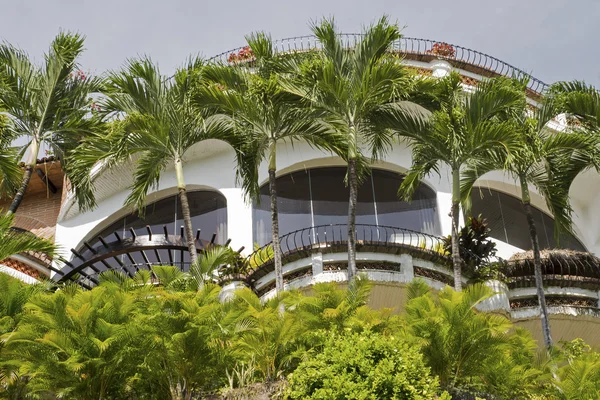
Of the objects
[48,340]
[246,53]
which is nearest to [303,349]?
[48,340]

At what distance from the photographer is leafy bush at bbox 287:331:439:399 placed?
11.2 meters

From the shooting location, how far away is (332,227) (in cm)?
2153

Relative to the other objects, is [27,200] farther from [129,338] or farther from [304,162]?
[129,338]

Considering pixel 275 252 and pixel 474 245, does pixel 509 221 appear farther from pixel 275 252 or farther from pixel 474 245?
pixel 275 252

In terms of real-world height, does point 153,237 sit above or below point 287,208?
below

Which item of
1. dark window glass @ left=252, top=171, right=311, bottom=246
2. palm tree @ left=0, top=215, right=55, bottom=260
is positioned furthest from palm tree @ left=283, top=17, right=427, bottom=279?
palm tree @ left=0, top=215, right=55, bottom=260

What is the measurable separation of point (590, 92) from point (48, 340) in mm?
12923

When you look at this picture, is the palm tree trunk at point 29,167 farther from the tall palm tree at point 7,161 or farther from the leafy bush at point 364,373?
the leafy bush at point 364,373

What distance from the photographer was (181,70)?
697 inches

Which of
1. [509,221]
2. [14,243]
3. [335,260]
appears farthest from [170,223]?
[14,243]

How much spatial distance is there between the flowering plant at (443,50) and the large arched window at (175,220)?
26.4ft

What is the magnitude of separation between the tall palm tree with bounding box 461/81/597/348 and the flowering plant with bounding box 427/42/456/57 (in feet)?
24.0

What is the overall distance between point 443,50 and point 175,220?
9.63 m

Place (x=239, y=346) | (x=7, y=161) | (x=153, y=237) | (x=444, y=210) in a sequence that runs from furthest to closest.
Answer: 1. (x=444, y=210)
2. (x=153, y=237)
3. (x=7, y=161)
4. (x=239, y=346)
